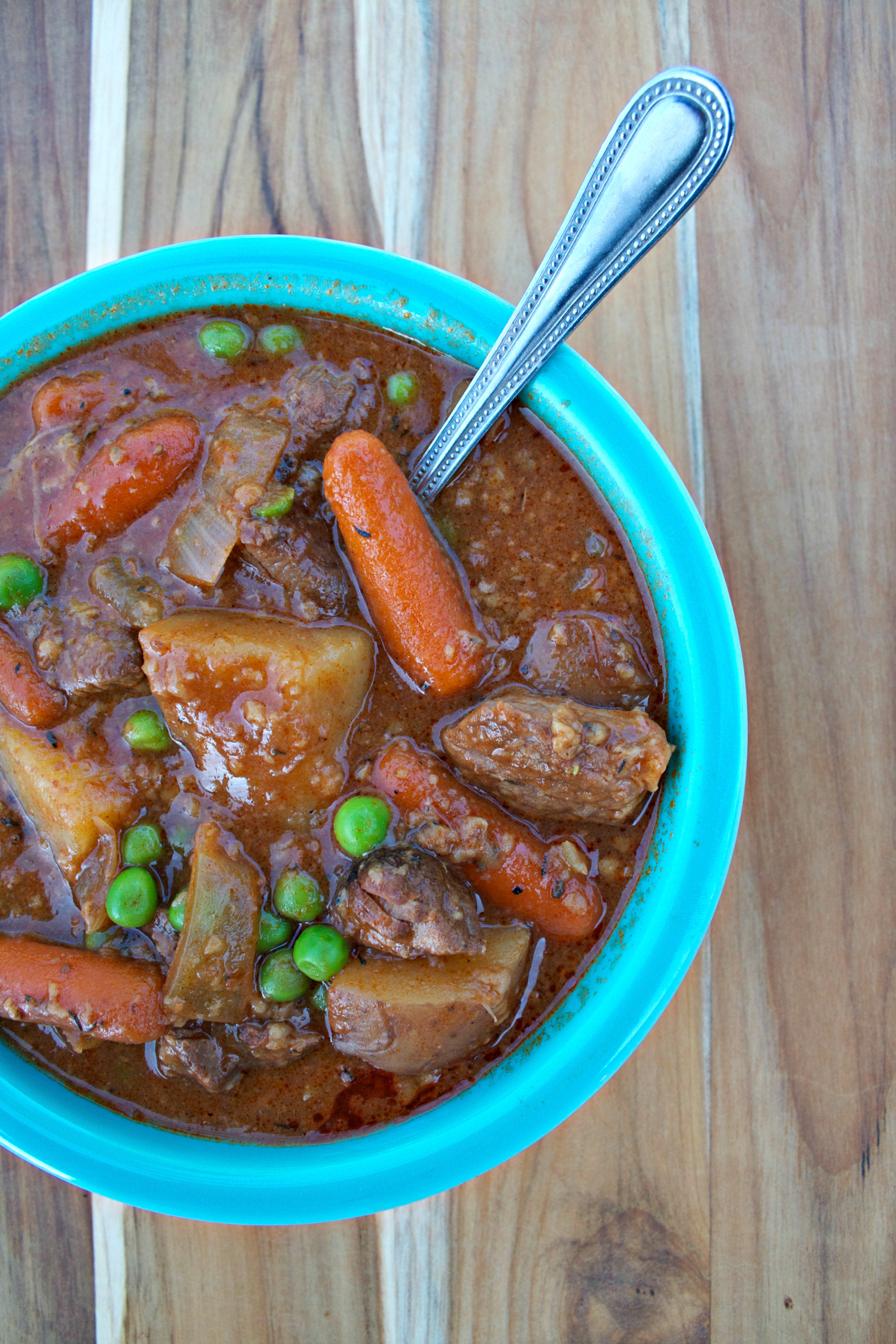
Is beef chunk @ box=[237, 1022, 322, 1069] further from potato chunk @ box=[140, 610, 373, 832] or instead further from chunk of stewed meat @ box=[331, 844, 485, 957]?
potato chunk @ box=[140, 610, 373, 832]

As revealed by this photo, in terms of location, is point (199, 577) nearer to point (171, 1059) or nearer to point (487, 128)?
point (171, 1059)

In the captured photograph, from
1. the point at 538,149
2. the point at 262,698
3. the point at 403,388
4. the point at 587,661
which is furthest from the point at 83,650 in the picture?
the point at 538,149

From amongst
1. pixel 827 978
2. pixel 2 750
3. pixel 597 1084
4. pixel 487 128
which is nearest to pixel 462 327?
pixel 487 128

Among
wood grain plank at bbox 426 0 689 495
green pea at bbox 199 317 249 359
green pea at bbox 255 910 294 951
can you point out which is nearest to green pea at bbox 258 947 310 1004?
green pea at bbox 255 910 294 951

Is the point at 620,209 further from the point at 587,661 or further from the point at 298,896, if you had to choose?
the point at 298,896

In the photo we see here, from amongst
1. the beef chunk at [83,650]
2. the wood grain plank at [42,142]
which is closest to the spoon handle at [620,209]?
the beef chunk at [83,650]

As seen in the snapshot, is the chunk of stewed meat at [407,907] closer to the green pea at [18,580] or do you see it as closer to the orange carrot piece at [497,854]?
the orange carrot piece at [497,854]
